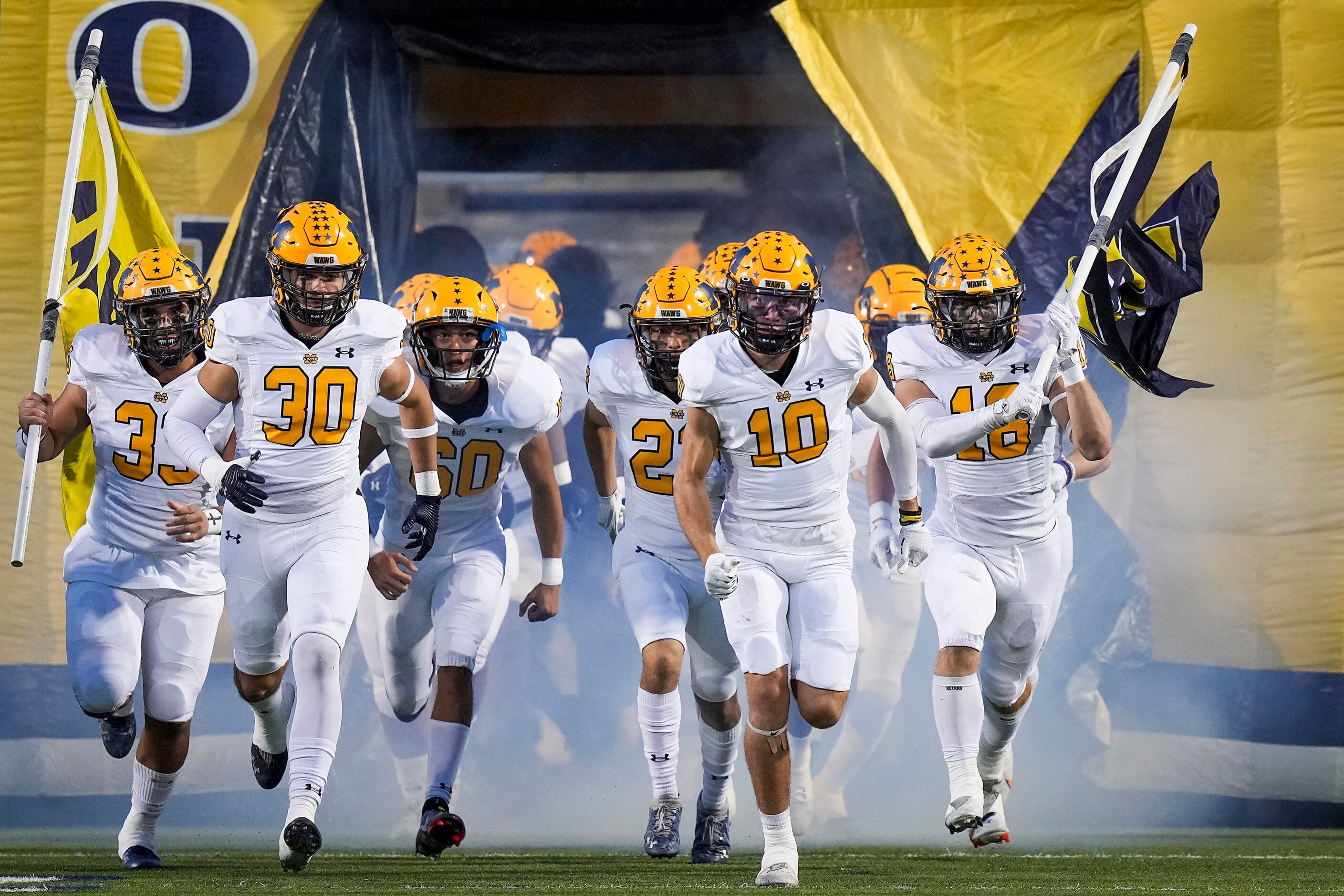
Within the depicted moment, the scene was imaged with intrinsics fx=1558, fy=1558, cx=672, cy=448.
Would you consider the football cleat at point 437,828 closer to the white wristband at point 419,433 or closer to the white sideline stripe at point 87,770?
the white wristband at point 419,433

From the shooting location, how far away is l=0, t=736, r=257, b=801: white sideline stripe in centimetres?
→ 621

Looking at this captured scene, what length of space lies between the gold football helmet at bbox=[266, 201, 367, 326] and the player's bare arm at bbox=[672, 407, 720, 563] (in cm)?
105

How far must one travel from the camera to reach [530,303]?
6309mm

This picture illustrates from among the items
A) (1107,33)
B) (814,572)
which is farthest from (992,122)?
(814,572)

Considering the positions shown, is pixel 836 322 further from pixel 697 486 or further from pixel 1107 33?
pixel 1107 33

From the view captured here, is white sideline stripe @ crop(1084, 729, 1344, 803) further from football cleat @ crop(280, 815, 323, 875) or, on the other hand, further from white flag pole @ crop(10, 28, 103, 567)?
white flag pole @ crop(10, 28, 103, 567)

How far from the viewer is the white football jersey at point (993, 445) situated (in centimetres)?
511

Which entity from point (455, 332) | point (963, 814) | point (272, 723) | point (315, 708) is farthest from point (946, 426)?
point (272, 723)

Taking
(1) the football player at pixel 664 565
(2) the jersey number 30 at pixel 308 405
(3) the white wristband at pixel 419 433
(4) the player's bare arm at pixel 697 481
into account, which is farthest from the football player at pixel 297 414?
(4) the player's bare arm at pixel 697 481

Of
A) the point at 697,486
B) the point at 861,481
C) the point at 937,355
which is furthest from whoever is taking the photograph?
the point at 861,481

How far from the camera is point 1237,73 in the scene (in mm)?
6434

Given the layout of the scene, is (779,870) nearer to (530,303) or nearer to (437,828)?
(437,828)

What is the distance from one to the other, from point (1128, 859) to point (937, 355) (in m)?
1.81

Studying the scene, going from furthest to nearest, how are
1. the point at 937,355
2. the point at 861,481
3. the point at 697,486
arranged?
1. the point at 861,481
2. the point at 937,355
3. the point at 697,486
